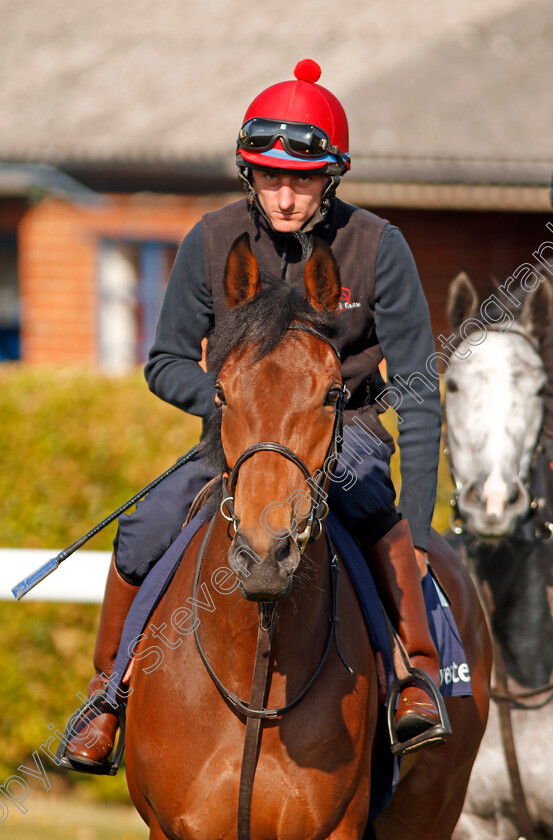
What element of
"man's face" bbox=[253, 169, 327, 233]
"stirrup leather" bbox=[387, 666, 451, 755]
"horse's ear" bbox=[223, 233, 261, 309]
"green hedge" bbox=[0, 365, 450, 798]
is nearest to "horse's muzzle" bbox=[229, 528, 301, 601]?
"horse's ear" bbox=[223, 233, 261, 309]

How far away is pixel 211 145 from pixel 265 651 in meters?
11.5

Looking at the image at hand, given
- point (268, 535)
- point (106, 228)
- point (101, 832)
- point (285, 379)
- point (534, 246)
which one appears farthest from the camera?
point (106, 228)

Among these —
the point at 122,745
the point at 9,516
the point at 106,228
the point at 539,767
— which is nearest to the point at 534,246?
the point at 106,228

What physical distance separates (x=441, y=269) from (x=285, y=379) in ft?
37.2

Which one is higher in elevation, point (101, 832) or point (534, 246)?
point (534, 246)

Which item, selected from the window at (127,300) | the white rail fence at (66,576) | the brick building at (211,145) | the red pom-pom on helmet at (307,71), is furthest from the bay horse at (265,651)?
the window at (127,300)

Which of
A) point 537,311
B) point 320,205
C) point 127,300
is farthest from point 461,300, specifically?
point 127,300

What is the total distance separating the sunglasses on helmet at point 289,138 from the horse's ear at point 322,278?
47 cm

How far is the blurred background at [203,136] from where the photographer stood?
13133 mm

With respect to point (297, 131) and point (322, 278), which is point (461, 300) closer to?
point (297, 131)

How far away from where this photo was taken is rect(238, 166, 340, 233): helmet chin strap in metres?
3.51

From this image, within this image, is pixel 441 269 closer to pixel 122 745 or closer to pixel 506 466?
pixel 506 466

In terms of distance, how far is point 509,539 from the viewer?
15.9 feet

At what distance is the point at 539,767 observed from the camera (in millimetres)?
4574
